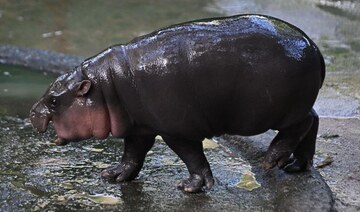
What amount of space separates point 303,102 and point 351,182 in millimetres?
583

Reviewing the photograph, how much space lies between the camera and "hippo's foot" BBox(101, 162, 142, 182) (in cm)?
340

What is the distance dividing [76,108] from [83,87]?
0.11 meters

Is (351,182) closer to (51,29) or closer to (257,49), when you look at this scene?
(257,49)

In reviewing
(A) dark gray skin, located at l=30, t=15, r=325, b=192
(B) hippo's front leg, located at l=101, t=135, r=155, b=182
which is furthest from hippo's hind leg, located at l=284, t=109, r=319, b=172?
(B) hippo's front leg, located at l=101, t=135, r=155, b=182

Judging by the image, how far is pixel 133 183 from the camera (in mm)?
3420

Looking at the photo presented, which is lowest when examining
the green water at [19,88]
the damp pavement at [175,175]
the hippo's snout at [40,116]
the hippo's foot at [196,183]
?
the green water at [19,88]

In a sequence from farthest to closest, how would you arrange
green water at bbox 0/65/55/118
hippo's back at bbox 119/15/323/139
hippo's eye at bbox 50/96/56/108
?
green water at bbox 0/65/55/118
hippo's eye at bbox 50/96/56/108
hippo's back at bbox 119/15/323/139

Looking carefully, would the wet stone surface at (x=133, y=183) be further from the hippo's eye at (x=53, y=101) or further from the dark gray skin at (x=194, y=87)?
the hippo's eye at (x=53, y=101)

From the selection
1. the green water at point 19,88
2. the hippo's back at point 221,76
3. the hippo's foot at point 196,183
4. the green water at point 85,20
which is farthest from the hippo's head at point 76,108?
A: the green water at point 85,20

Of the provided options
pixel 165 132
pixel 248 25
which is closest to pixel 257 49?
pixel 248 25

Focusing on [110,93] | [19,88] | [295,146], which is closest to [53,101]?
[110,93]

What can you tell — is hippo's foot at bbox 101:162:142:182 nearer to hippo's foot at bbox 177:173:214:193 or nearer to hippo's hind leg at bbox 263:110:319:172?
hippo's foot at bbox 177:173:214:193

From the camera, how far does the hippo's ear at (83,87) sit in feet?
10.1

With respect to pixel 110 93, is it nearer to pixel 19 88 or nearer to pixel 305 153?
pixel 305 153
